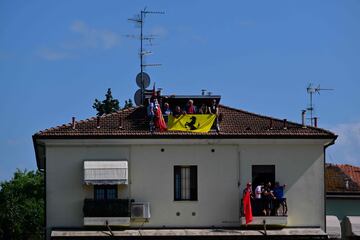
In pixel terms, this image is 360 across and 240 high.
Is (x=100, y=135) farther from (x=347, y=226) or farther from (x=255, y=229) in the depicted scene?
(x=347, y=226)

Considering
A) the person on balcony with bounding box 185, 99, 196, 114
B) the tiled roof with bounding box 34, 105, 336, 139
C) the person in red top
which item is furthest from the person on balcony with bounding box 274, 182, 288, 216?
the person on balcony with bounding box 185, 99, 196, 114

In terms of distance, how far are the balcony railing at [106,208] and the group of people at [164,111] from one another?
4.04 m

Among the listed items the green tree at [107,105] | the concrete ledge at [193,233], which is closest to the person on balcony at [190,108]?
the concrete ledge at [193,233]

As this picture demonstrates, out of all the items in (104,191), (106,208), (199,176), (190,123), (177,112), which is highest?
(177,112)

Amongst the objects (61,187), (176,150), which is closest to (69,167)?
(61,187)

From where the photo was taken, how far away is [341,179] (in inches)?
3216

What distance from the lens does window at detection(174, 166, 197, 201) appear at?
54969 mm

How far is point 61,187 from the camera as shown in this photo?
5431 centimetres

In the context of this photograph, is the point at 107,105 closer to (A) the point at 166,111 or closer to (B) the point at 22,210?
(B) the point at 22,210

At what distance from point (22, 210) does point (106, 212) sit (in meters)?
58.8

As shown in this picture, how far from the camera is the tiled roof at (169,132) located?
54438 mm

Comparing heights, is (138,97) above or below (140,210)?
above

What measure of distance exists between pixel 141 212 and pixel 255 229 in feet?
18.1

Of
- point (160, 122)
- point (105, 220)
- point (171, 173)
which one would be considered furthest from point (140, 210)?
point (160, 122)
